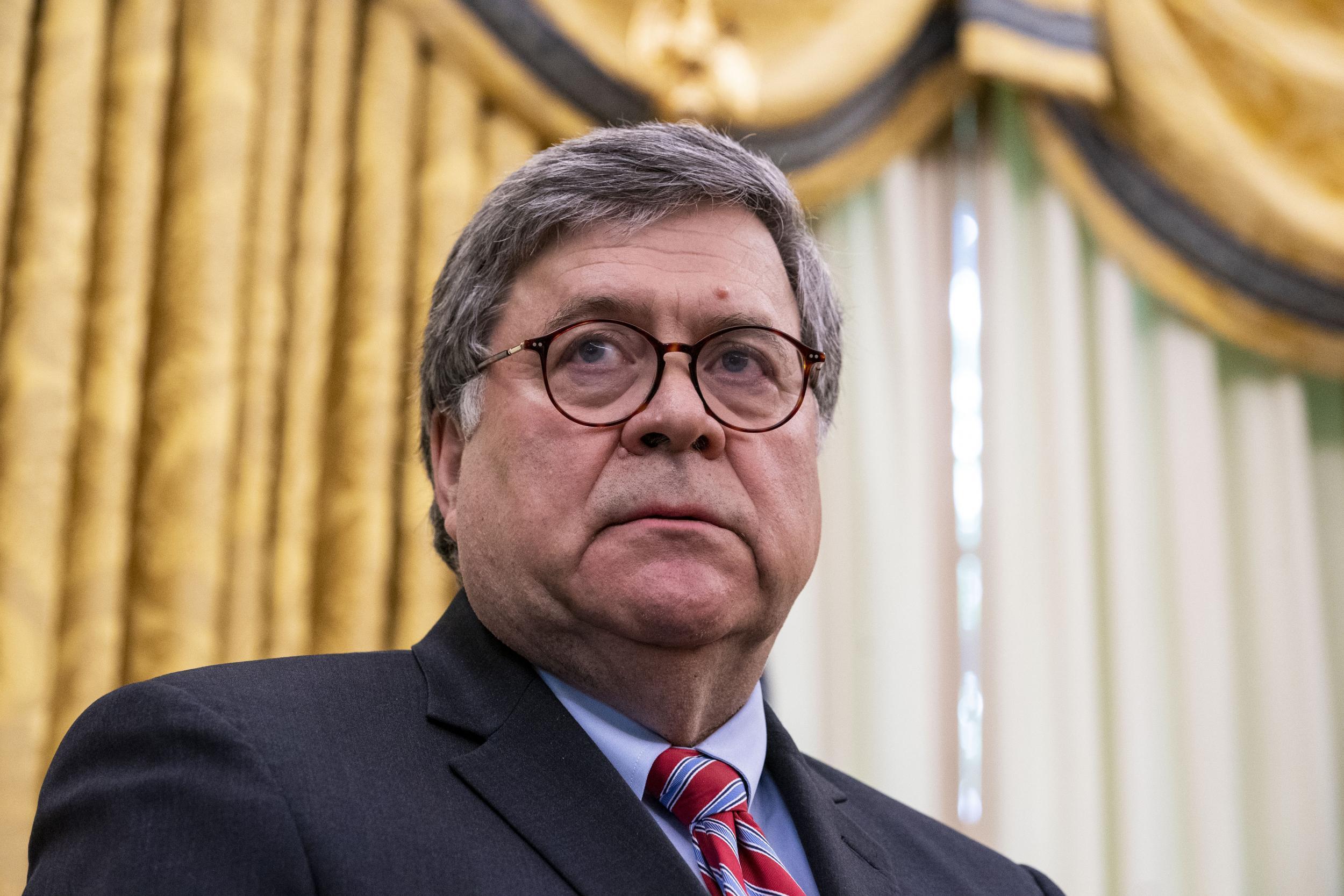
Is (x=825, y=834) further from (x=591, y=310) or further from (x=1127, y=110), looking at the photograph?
(x=1127, y=110)

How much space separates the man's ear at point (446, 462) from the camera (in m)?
1.64

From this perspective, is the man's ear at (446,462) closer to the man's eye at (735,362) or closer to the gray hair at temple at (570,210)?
the gray hair at temple at (570,210)

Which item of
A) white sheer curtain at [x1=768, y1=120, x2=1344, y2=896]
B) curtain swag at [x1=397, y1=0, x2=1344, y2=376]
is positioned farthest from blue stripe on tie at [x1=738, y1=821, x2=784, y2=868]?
curtain swag at [x1=397, y1=0, x2=1344, y2=376]

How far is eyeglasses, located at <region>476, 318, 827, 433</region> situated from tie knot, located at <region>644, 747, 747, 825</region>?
0.38 meters

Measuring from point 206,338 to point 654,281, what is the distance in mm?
1326

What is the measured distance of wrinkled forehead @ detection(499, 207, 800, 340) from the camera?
151 centimetres

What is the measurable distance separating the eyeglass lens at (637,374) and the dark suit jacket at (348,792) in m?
0.31

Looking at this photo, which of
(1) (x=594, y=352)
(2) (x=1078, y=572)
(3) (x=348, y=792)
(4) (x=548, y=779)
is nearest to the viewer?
(3) (x=348, y=792)

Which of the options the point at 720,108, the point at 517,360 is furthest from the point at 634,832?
the point at 720,108

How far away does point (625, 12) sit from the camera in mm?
3213

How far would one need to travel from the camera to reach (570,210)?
1.57 m

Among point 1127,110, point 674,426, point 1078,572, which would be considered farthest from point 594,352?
point 1127,110

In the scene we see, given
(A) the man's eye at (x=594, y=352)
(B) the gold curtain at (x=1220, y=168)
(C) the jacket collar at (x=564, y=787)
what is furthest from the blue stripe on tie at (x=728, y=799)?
(B) the gold curtain at (x=1220, y=168)

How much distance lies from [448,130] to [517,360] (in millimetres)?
1619
